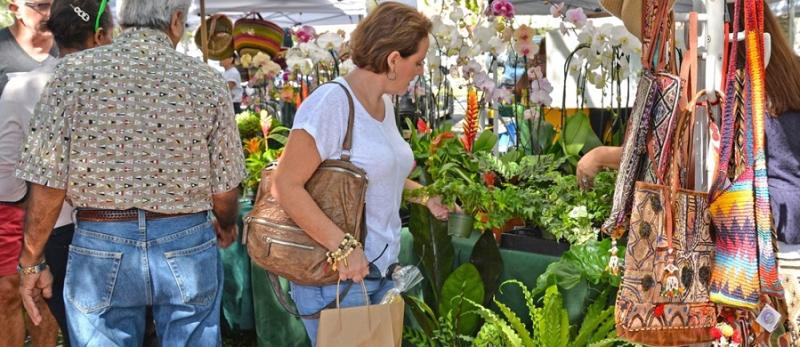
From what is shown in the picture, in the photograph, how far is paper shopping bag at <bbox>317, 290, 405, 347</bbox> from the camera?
8.05 ft

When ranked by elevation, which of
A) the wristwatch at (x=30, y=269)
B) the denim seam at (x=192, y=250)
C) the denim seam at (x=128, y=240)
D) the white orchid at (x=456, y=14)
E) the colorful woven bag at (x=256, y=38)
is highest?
the colorful woven bag at (x=256, y=38)

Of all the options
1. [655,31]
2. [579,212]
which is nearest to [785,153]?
[655,31]

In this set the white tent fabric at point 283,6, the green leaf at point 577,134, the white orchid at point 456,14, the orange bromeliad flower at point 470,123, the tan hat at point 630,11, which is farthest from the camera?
the white tent fabric at point 283,6

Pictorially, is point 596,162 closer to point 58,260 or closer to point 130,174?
point 130,174

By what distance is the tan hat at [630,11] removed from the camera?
7.72ft

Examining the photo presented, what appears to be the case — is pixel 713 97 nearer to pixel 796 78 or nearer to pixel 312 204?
pixel 796 78

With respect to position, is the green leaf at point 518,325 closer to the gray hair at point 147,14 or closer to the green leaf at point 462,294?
the green leaf at point 462,294

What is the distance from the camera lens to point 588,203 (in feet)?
10.3

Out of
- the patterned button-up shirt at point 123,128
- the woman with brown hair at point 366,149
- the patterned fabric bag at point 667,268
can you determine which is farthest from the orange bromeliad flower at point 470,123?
the patterned fabric bag at point 667,268

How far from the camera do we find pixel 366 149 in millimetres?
2504

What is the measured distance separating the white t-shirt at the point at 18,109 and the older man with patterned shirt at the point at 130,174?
84 centimetres

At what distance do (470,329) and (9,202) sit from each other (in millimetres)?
1781

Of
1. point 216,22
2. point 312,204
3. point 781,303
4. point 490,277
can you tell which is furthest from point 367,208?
point 216,22

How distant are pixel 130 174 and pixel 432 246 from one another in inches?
49.8
